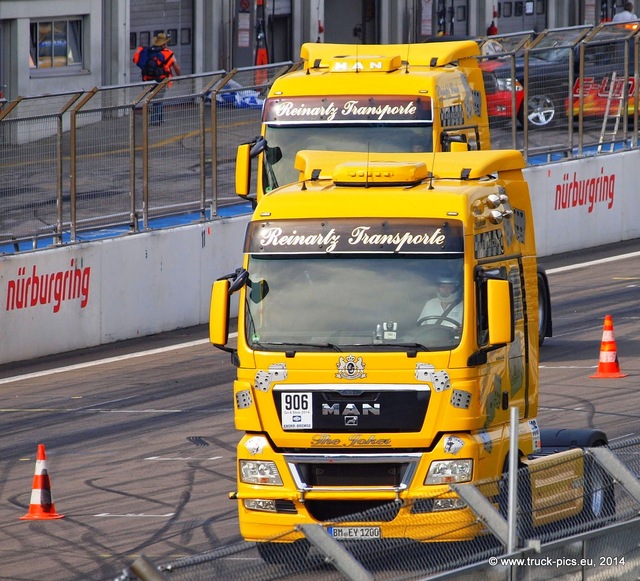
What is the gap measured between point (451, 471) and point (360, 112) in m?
9.34

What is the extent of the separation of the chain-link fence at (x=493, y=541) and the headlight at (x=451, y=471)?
39 centimetres

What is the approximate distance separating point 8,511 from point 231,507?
185 centimetres

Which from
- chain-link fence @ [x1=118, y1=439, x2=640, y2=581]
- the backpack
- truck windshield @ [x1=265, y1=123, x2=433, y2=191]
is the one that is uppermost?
the backpack

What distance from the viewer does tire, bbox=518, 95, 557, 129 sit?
27.8m

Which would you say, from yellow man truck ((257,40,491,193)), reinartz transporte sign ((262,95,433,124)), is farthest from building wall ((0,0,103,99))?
reinartz transporte sign ((262,95,433,124))

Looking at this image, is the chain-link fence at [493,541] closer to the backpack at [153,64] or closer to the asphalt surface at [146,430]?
the asphalt surface at [146,430]

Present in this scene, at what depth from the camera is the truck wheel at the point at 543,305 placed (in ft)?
62.5

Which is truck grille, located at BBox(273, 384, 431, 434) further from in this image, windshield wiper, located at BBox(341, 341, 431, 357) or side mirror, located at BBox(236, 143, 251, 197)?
side mirror, located at BBox(236, 143, 251, 197)

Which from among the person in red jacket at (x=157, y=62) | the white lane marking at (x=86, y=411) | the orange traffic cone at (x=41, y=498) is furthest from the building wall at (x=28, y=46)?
the orange traffic cone at (x=41, y=498)

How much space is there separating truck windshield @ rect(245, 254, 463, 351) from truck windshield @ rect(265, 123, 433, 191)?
26.4 ft

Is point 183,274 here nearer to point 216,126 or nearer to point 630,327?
point 216,126

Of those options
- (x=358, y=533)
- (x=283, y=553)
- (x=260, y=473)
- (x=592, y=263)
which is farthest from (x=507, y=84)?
(x=283, y=553)

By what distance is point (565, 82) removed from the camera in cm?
2828

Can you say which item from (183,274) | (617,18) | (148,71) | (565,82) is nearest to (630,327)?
(183,274)
